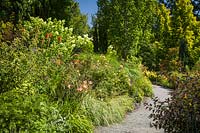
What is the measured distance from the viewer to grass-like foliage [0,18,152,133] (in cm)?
670

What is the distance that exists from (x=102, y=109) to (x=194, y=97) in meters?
2.87

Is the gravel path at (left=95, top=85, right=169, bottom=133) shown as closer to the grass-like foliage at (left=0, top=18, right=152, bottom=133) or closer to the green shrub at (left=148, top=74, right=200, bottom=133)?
the grass-like foliage at (left=0, top=18, right=152, bottom=133)

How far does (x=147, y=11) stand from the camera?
2430 centimetres

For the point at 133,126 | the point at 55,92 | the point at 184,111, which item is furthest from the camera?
the point at 133,126

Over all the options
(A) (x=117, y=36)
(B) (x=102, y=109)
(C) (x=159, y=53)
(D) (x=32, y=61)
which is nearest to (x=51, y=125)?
(D) (x=32, y=61)

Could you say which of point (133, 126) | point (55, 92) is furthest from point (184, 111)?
point (55, 92)

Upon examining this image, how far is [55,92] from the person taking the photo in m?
9.11

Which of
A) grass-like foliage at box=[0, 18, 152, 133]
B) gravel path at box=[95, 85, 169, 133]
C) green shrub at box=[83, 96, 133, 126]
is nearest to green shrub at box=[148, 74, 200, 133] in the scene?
gravel path at box=[95, 85, 169, 133]

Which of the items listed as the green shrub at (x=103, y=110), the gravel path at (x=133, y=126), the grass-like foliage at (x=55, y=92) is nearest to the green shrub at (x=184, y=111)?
the gravel path at (x=133, y=126)

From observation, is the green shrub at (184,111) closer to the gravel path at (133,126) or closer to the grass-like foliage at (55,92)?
the gravel path at (133,126)

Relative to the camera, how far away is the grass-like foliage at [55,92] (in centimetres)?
670

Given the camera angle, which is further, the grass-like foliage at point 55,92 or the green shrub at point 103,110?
the green shrub at point 103,110

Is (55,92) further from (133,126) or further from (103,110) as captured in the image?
(133,126)

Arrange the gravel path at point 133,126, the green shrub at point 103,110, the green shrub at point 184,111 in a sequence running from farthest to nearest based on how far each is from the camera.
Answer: the green shrub at point 103,110, the gravel path at point 133,126, the green shrub at point 184,111
